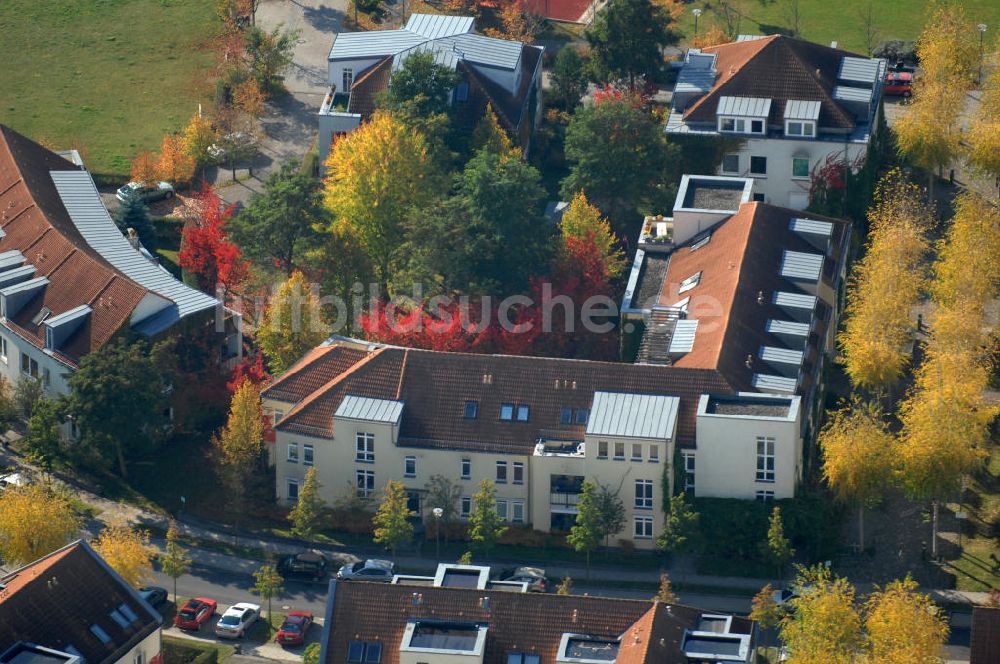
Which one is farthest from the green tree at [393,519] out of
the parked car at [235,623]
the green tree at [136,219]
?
the green tree at [136,219]

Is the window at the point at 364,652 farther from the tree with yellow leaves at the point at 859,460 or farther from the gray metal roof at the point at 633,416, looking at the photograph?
the tree with yellow leaves at the point at 859,460

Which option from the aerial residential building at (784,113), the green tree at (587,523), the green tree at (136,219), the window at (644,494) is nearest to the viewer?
the green tree at (587,523)

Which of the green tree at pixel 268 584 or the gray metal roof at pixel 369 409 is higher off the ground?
the gray metal roof at pixel 369 409

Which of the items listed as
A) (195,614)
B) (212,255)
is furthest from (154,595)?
(212,255)

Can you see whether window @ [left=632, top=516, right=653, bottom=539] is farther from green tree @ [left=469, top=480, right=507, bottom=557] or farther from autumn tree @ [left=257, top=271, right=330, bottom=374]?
autumn tree @ [left=257, top=271, right=330, bottom=374]

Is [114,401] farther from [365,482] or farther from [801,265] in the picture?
[801,265]

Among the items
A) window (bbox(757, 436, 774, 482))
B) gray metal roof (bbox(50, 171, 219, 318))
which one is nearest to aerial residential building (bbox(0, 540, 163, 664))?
gray metal roof (bbox(50, 171, 219, 318))

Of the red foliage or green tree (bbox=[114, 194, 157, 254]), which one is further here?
green tree (bbox=[114, 194, 157, 254])
